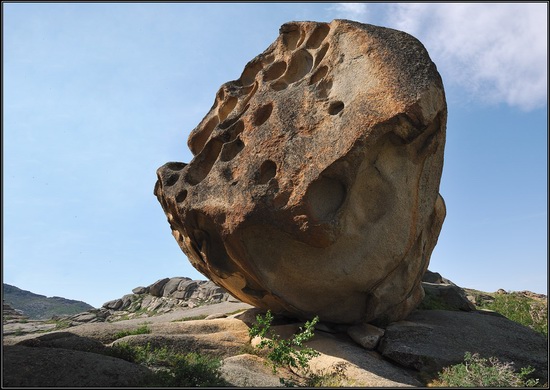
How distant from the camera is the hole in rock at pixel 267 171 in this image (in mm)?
7848

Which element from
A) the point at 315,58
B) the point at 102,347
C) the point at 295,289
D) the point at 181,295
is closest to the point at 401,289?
the point at 295,289

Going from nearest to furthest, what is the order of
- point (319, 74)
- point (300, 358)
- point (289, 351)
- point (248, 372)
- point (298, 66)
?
point (248, 372), point (300, 358), point (289, 351), point (319, 74), point (298, 66)

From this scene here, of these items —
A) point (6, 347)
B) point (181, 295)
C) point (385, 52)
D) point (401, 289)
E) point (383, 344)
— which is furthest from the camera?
point (181, 295)

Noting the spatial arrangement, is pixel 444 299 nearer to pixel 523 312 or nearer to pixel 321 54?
pixel 523 312

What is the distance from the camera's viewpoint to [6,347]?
638 centimetres

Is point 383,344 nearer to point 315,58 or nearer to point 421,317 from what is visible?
point 421,317

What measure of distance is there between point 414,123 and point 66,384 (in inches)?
236

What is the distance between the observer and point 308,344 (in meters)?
8.38

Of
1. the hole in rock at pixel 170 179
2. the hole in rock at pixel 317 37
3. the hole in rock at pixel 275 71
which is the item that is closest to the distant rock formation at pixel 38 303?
the hole in rock at pixel 170 179

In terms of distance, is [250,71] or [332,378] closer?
[332,378]

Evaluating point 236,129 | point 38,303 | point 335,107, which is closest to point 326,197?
point 335,107

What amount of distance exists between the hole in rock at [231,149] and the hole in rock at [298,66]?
5.12 feet

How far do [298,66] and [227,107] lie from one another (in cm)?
181

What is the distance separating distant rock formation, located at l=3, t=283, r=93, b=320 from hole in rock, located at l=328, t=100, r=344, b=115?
1588 inches
